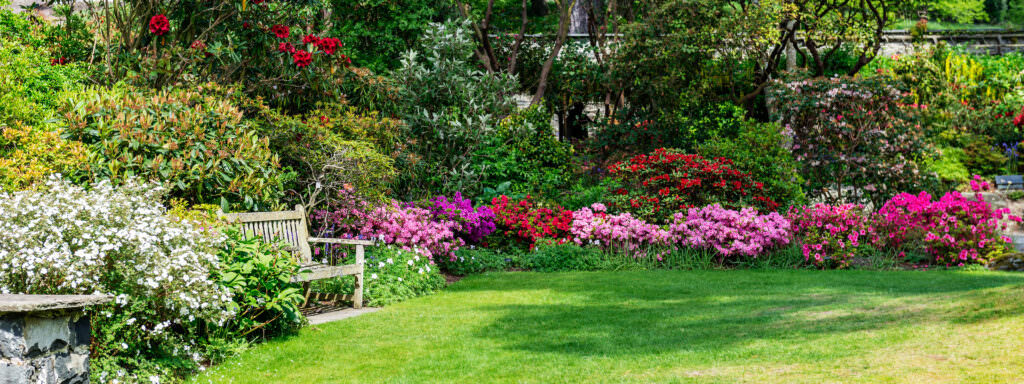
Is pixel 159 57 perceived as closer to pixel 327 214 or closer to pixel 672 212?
pixel 327 214

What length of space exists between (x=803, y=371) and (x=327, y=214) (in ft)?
19.7

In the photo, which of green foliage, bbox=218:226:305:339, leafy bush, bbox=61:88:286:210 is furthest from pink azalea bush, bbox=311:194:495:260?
green foliage, bbox=218:226:305:339

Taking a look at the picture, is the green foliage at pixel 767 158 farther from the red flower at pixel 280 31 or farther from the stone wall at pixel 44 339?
the stone wall at pixel 44 339

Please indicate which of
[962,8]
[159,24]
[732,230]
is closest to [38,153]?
[159,24]

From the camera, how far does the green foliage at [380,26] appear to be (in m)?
14.3

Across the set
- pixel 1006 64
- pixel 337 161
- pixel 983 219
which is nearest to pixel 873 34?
pixel 1006 64

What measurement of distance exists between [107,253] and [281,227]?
2.84m

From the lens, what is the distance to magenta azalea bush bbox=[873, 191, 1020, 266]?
397 inches

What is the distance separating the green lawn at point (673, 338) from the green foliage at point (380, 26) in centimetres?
708

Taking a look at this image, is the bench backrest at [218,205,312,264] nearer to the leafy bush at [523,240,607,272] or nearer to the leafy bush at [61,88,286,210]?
the leafy bush at [61,88,286,210]

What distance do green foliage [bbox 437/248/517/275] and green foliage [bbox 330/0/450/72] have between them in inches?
194

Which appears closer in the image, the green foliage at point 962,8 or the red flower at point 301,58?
the red flower at point 301,58

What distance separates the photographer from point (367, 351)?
5812mm

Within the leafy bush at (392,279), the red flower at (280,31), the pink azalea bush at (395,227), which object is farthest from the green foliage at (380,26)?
the leafy bush at (392,279)
